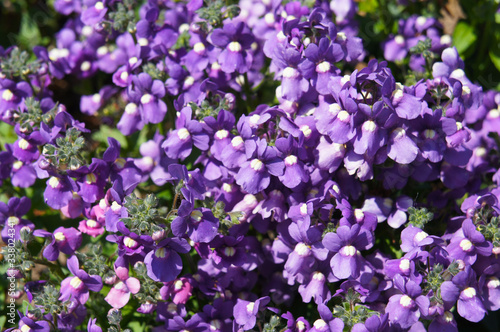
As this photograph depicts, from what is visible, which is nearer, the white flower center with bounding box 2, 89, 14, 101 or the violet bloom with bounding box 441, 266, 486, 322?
the violet bloom with bounding box 441, 266, 486, 322

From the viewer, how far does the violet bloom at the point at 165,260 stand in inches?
121

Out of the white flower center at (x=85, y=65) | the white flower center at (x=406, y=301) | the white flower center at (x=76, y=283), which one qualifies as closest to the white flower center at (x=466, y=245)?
the white flower center at (x=406, y=301)

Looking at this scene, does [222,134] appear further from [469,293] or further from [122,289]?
[469,293]

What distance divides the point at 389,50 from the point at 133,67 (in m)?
1.94

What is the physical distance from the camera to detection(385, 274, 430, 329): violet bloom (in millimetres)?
3051

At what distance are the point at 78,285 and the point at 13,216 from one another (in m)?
0.69

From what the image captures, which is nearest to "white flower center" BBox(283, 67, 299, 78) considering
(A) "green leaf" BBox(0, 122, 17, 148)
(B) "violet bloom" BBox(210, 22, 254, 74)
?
(B) "violet bloom" BBox(210, 22, 254, 74)

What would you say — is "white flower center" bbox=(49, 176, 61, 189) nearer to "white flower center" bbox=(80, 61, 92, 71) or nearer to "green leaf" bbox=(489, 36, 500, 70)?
"white flower center" bbox=(80, 61, 92, 71)

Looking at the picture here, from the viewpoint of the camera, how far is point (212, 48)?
12.8 feet

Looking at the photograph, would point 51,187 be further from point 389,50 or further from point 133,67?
point 389,50

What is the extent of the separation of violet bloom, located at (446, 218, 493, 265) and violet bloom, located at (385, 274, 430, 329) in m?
0.34

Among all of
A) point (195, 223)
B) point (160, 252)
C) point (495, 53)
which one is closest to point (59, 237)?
point (160, 252)

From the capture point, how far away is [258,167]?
3248mm

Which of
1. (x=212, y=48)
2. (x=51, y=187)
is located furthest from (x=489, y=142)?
(x=51, y=187)
